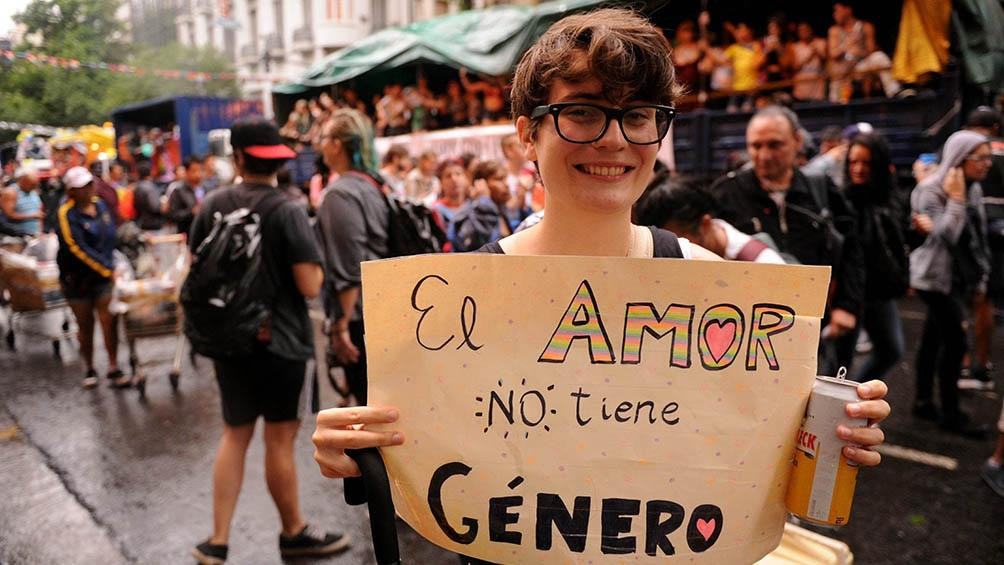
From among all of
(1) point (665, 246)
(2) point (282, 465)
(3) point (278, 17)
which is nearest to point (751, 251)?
(1) point (665, 246)

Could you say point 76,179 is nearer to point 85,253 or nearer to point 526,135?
point 85,253

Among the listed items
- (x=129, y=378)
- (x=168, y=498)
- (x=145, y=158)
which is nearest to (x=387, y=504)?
(x=168, y=498)

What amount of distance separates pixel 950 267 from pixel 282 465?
4.18m

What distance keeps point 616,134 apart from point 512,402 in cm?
52

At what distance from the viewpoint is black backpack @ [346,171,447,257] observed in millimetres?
3688

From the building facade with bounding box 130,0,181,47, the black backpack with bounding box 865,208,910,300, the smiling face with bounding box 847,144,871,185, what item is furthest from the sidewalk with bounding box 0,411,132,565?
the building facade with bounding box 130,0,181,47

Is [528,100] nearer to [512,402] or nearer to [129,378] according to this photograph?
[512,402]

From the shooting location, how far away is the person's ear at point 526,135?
141 cm

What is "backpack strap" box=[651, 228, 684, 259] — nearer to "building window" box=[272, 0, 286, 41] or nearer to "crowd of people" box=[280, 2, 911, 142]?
"crowd of people" box=[280, 2, 911, 142]

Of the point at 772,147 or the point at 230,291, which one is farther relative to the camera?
the point at 772,147

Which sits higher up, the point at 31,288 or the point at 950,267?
the point at 950,267

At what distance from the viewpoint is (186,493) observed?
396cm

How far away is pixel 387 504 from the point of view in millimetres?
1210

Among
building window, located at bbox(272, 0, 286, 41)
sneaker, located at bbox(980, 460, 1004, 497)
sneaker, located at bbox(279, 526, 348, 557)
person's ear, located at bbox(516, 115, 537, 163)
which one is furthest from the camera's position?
building window, located at bbox(272, 0, 286, 41)
